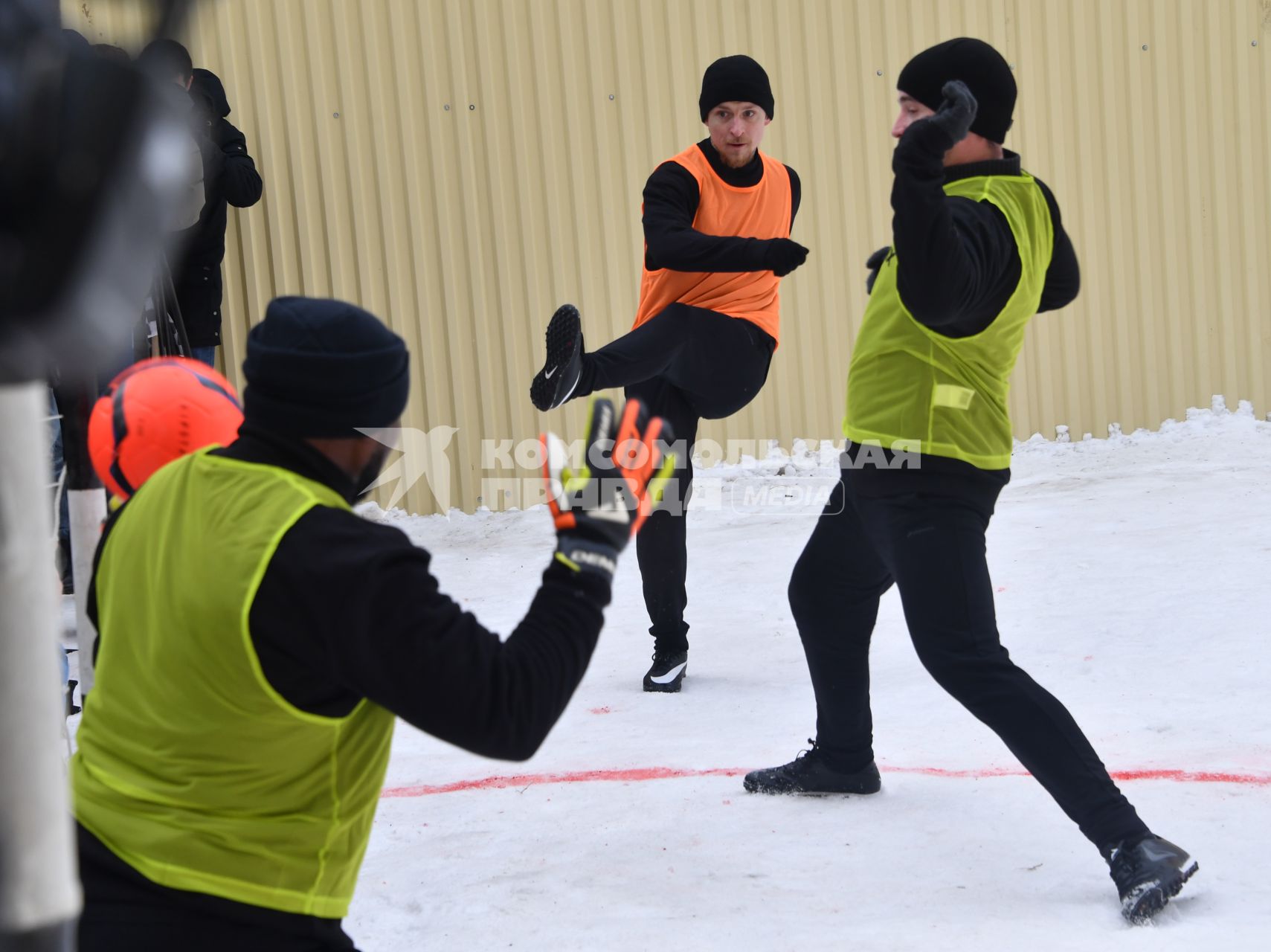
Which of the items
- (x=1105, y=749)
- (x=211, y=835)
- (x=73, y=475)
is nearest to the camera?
(x=211, y=835)

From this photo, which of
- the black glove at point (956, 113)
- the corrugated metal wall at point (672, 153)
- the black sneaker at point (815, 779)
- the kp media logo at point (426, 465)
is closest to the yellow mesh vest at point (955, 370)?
the black glove at point (956, 113)

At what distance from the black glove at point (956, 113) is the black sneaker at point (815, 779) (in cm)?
152

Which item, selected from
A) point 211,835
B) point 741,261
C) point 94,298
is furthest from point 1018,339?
point 94,298

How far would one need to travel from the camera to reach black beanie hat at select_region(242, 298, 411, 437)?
5.33 ft

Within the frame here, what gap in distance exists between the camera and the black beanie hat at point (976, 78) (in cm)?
263

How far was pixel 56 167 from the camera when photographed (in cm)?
75

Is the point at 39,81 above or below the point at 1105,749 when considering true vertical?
above

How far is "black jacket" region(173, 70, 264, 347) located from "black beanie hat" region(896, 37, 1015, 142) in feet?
11.9

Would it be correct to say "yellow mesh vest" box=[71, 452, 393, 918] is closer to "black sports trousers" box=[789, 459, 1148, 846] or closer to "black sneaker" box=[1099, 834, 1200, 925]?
"black sports trousers" box=[789, 459, 1148, 846]

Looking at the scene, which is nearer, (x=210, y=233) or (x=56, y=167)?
(x=56, y=167)

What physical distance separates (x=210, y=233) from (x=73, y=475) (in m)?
3.14

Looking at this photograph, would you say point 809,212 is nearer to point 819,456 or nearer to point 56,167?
point 819,456

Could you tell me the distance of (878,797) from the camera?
10.6 feet

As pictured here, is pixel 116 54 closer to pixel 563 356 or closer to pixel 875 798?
pixel 875 798
